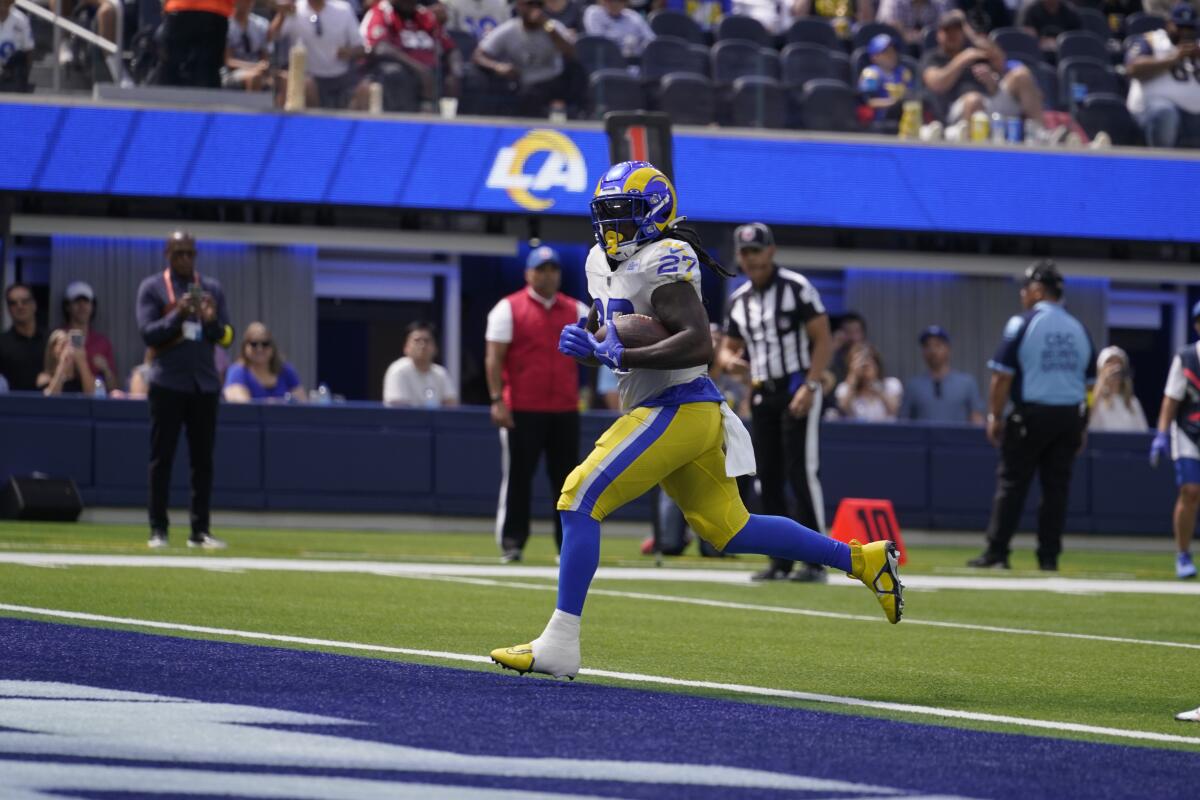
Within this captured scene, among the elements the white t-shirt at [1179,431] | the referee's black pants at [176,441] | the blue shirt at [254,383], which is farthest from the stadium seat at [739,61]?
the referee's black pants at [176,441]

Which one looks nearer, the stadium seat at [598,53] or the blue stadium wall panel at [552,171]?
the blue stadium wall panel at [552,171]

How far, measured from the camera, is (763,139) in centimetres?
2202

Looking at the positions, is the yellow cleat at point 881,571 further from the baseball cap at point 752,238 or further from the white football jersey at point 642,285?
the baseball cap at point 752,238

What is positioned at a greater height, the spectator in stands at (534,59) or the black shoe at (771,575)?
the spectator in stands at (534,59)

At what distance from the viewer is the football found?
287 inches

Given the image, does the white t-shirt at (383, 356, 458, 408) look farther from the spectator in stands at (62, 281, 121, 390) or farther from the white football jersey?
the white football jersey

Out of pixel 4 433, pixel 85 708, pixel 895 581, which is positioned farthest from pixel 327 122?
pixel 85 708

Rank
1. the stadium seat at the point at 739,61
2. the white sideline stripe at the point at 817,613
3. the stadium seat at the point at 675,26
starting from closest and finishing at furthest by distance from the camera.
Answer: the white sideline stripe at the point at 817,613 → the stadium seat at the point at 739,61 → the stadium seat at the point at 675,26

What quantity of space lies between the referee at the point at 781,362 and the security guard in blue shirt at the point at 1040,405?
2.87m

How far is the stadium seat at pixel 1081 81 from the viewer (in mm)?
23469

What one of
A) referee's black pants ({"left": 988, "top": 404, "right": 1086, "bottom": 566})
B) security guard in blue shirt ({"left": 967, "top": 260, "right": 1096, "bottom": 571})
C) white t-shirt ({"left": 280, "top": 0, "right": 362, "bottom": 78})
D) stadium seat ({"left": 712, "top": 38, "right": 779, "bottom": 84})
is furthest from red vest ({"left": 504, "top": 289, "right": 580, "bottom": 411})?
stadium seat ({"left": 712, "top": 38, "right": 779, "bottom": 84})

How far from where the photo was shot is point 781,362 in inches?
498

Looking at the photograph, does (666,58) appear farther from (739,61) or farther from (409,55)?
(409,55)

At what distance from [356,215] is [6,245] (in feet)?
11.8
